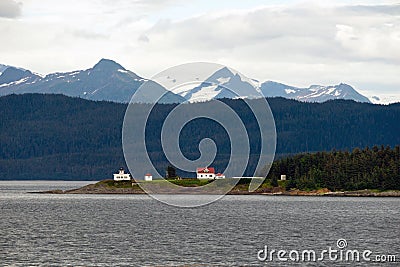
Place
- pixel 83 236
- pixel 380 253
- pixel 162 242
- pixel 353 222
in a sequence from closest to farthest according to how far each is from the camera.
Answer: pixel 380 253 → pixel 162 242 → pixel 83 236 → pixel 353 222

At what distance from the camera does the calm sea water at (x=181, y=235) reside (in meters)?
83.7

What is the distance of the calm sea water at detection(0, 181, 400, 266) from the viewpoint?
83.7 metres

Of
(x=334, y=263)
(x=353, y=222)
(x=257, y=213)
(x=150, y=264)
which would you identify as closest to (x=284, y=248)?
(x=334, y=263)

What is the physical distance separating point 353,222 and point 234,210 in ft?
131

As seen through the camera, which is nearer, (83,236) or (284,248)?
(284,248)

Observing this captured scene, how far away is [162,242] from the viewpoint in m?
99.2

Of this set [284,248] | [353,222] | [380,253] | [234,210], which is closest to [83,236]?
[284,248]

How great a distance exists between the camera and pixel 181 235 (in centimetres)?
10844

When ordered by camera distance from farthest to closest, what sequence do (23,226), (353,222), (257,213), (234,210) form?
(234,210) → (257,213) → (353,222) → (23,226)

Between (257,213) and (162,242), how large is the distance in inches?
2270

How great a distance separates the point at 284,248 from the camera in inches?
3708

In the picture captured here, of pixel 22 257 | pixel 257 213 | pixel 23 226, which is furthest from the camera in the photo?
pixel 257 213

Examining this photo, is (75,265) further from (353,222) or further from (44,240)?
(353,222)

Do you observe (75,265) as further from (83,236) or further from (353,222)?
(353,222)
